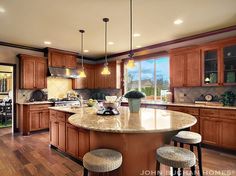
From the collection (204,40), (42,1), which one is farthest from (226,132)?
(42,1)

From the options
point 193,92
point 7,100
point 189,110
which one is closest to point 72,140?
point 189,110

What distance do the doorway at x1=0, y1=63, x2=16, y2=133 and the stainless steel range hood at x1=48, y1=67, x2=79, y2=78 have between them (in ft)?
3.72

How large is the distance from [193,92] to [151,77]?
1511 millimetres

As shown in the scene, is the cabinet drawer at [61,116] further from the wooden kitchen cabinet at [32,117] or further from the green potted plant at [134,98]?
the wooden kitchen cabinet at [32,117]

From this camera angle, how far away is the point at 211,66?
154 inches

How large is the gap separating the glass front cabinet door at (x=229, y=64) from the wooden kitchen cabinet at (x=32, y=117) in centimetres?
506

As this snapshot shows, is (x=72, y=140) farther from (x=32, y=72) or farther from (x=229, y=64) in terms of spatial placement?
(x=229, y=64)

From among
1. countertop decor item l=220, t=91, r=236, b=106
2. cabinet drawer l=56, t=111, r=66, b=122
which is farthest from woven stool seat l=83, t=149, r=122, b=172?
countertop decor item l=220, t=91, r=236, b=106

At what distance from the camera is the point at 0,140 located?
4.22m

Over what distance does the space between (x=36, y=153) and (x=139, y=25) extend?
3.55 meters

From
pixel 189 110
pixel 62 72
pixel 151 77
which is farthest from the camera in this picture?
pixel 62 72

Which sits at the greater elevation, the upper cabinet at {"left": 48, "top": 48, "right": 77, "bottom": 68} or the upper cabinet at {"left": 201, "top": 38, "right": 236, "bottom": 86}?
the upper cabinet at {"left": 48, "top": 48, "right": 77, "bottom": 68}

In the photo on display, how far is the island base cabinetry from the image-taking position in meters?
2.63

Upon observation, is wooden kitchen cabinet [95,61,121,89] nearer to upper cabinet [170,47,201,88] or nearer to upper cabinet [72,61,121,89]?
upper cabinet [72,61,121,89]
